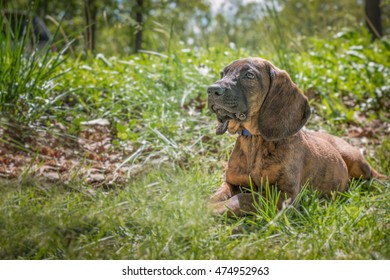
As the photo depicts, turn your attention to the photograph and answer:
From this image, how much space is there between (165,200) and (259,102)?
1075 mm

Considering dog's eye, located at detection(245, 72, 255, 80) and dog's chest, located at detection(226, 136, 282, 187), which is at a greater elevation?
dog's eye, located at detection(245, 72, 255, 80)

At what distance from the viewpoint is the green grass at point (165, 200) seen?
120 inches

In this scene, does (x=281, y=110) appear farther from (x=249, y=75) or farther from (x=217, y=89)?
(x=217, y=89)

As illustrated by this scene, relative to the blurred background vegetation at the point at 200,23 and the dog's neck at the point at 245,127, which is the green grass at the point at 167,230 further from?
the blurred background vegetation at the point at 200,23

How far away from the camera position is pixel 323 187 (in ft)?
14.3

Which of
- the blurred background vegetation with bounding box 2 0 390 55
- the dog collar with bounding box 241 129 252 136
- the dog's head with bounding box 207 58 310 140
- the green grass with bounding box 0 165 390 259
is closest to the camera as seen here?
the green grass with bounding box 0 165 390 259

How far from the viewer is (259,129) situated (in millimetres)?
3859

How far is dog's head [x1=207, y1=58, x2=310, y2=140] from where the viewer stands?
3.68m

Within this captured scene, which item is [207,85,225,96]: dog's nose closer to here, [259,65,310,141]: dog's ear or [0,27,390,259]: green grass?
[259,65,310,141]: dog's ear

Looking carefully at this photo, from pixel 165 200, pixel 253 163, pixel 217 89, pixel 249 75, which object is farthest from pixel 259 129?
pixel 165 200

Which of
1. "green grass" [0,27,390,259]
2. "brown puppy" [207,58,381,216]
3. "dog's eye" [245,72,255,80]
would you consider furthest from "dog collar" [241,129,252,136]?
"green grass" [0,27,390,259]

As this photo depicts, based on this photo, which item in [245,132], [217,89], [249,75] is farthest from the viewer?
[245,132]

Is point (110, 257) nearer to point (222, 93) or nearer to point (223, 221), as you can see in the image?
point (223, 221)
